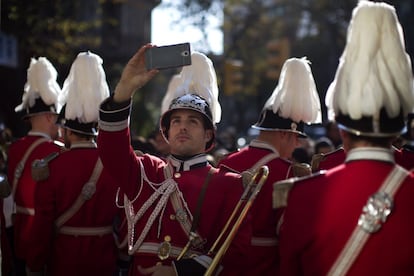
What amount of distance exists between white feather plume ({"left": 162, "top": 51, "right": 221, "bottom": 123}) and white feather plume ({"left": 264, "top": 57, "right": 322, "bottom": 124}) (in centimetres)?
70

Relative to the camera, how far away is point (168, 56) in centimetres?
360

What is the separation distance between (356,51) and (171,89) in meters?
4.36

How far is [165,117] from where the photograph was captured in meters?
4.34

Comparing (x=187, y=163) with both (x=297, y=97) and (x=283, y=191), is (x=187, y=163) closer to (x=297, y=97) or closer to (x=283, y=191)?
(x=283, y=191)

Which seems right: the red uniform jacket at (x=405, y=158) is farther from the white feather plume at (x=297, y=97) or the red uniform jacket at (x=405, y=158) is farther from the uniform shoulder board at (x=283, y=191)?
the uniform shoulder board at (x=283, y=191)

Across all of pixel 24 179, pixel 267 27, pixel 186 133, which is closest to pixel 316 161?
pixel 186 133

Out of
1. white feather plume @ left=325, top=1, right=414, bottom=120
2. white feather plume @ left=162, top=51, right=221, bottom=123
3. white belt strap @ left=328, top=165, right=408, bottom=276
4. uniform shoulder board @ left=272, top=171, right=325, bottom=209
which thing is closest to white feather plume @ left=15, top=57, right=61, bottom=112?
white feather plume @ left=162, top=51, right=221, bottom=123

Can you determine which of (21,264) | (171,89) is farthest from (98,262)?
(171,89)

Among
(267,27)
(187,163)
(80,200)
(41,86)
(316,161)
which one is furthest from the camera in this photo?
(267,27)

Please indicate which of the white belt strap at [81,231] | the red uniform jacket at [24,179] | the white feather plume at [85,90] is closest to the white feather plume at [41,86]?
the red uniform jacket at [24,179]

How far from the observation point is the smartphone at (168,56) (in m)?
3.56

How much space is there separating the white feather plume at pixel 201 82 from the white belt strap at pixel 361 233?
77.7 inches

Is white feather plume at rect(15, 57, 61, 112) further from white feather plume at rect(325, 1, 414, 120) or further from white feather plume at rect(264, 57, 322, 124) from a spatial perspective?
white feather plume at rect(325, 1, 414, 120)

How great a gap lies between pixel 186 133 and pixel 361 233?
1505 millimetres
